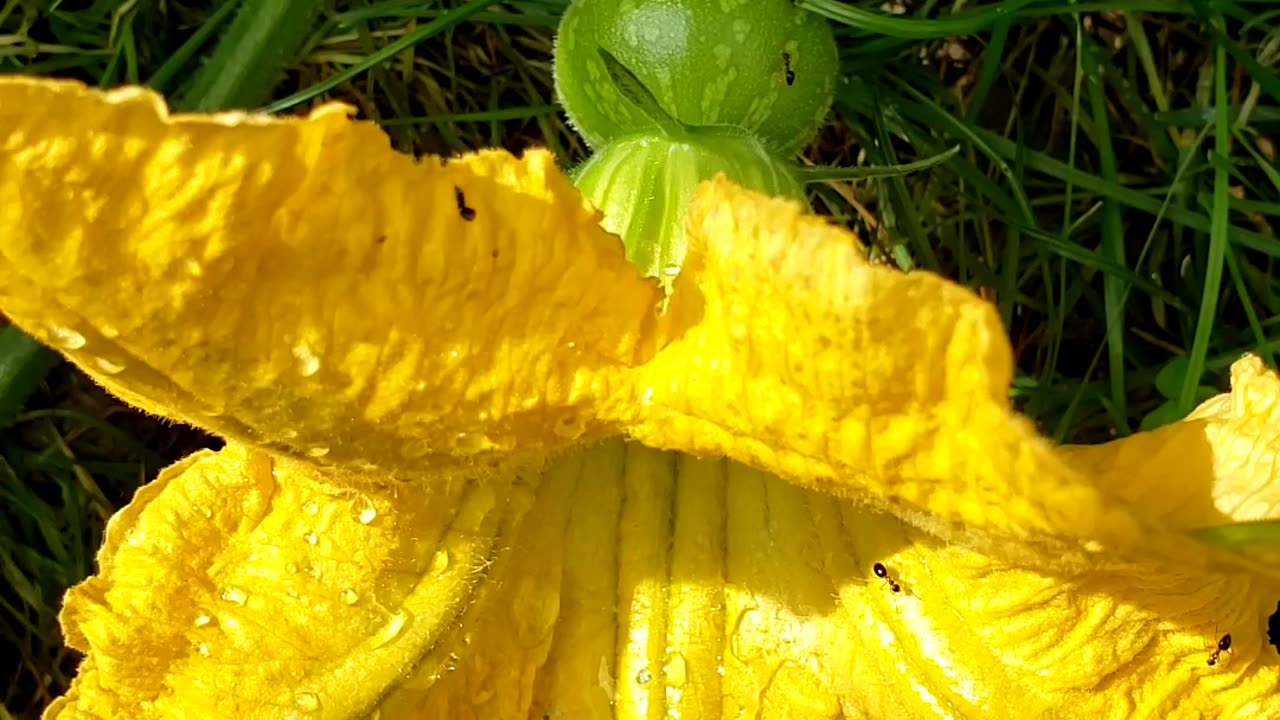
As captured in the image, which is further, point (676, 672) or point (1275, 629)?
point (1275, 629)

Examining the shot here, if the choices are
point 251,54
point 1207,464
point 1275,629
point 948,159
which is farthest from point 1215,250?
point 251,54

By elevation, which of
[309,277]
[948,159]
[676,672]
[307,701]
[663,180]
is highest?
[309,277]

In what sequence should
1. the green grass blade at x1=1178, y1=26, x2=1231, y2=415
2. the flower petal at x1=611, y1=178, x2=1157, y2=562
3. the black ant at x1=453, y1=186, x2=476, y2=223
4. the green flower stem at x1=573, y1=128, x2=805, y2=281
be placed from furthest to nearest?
the green grass blade at x1=1178, y1=26, x2=1231, y2=415
the green flower stem at x1=573, y1=128, x2=805, y2=281
the black ant at x1=453, y1=186, x2=476, y2=223
the flower petal at x1=611, y1=178, x2=1157, y2=562

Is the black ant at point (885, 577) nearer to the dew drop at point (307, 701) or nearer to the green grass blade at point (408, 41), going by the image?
the dew drop at point (307, 701)

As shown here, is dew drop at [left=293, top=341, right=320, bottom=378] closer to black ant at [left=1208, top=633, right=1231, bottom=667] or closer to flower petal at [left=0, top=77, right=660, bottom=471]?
flower petal at [left=0, top=77, right=660, bottom=471]

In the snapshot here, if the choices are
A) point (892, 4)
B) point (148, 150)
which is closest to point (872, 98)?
point (892, 4)

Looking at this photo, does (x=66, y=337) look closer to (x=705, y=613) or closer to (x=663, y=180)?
(x=663, y=180)

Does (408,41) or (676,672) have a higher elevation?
(408,41)

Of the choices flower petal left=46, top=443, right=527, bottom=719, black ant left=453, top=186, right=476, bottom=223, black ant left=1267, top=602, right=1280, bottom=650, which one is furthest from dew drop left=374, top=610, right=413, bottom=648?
black ant left=1267, top=602, right=1280, bottom=650

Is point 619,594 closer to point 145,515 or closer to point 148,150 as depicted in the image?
point 145,515
